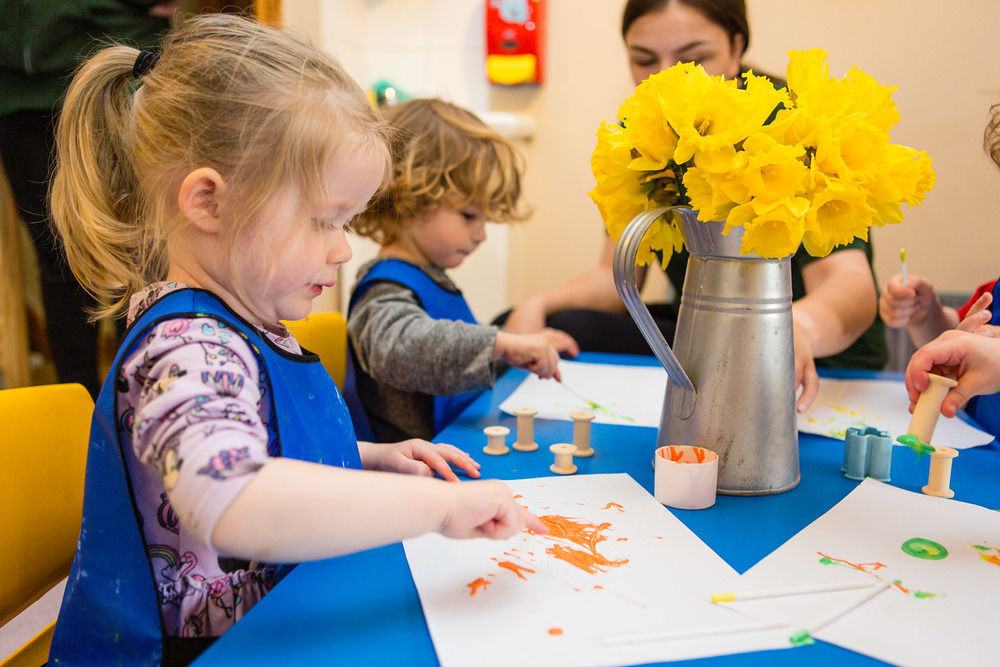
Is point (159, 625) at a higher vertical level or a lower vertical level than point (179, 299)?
lower

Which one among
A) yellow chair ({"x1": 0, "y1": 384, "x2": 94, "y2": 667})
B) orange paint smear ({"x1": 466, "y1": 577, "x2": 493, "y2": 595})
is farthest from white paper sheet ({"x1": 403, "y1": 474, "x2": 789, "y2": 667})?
yellow chair ({"x1": 0, "y1": 384, "x2": 94, "y2": 667})

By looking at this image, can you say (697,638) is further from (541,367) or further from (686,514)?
(541,367)

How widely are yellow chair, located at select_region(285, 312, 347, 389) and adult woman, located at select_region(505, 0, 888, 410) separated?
0.41 m

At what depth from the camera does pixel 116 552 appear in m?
0.57

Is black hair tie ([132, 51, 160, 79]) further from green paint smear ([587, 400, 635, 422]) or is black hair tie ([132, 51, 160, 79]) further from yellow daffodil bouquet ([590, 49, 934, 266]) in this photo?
green paint smear ([587, 400, 635, 422])

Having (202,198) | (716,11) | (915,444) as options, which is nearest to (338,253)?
(202,198)

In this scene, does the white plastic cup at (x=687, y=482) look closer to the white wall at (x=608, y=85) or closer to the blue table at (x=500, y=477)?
the blue table at (x=500, y=477)

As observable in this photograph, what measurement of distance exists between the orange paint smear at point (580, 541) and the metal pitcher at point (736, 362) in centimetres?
16

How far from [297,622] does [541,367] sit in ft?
2.07

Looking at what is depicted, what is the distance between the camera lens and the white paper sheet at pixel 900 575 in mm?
448

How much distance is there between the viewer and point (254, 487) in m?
0.43

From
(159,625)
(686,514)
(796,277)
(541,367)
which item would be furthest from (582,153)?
(159,625)

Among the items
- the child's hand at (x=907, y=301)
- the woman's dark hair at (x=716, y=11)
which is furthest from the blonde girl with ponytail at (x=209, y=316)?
the woman's dark hair at (x=716, y=11)

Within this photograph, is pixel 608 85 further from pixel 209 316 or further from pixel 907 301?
pixel 209 316
